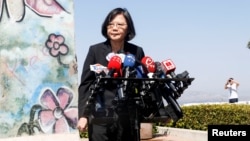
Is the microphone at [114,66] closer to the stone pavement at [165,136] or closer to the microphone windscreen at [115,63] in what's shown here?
the microphone windscreen at [115,63]

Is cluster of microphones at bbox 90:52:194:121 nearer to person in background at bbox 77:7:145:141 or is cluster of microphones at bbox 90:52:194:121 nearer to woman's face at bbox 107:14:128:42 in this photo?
person in background at bbox 77:7:145:141

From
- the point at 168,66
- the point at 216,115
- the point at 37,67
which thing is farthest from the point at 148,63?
the point at 216,115

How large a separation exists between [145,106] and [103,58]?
1.34ft

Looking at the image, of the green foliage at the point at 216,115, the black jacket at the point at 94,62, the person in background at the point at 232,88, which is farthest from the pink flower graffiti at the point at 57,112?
the person in background at the point at 232,88

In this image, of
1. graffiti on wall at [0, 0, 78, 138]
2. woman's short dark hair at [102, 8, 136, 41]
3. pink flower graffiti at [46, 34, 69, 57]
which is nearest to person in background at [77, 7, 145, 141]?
woman's short dark hair at [102, 8, 136, 41]

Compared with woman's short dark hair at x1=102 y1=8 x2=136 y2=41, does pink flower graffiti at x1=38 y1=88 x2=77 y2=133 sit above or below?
below

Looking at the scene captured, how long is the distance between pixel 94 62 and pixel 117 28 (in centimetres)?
23

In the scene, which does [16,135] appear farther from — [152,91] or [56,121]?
[152,91]

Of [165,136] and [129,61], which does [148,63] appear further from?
[165,136]

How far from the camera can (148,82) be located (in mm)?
2568

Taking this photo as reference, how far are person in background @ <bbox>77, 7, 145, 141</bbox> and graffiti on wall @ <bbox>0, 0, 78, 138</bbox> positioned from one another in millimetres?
4837

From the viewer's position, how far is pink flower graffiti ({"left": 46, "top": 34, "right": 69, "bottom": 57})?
786cm

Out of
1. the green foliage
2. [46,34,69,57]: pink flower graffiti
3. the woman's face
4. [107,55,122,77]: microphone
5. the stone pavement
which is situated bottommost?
the stone pavement

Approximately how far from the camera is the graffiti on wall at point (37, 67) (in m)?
7.60
